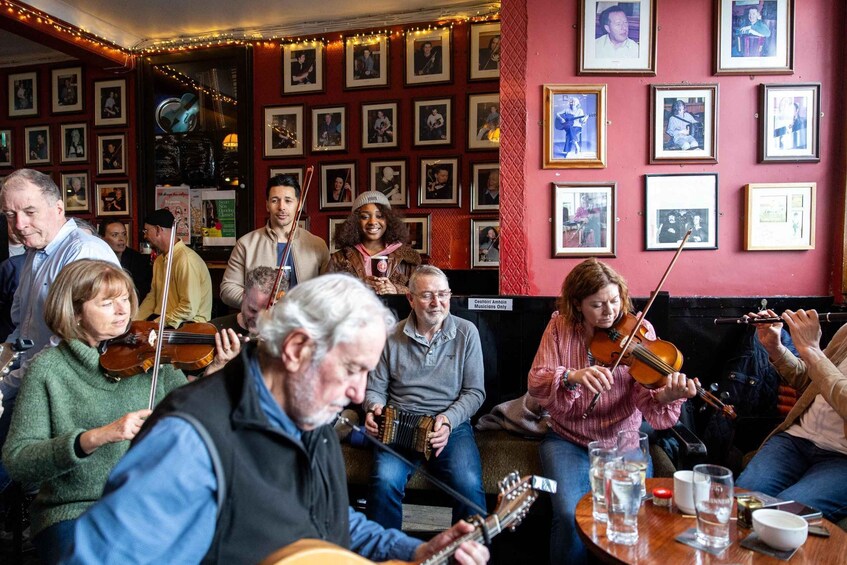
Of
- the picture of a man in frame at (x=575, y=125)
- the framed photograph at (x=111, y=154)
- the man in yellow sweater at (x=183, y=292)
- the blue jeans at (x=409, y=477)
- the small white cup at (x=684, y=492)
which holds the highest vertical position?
the framed photograph at (x=111, y=154)

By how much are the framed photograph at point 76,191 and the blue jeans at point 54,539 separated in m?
4.99

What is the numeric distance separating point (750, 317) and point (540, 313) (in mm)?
1036

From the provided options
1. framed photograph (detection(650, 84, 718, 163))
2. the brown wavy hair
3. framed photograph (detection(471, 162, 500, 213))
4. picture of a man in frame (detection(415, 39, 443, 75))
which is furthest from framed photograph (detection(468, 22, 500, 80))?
the brown wavy hair

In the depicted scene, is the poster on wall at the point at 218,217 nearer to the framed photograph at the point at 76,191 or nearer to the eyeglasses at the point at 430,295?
the framed photograph at the point at 76,191

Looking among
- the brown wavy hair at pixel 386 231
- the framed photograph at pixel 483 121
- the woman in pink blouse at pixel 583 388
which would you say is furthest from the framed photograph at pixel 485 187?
the woman in pink blouse at pixel 583 388

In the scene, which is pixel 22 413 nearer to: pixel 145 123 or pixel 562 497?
pixel 562 497

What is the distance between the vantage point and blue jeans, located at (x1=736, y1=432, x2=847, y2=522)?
210 cm

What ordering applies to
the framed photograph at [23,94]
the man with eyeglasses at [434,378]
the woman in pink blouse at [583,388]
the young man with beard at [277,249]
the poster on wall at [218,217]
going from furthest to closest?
the framed photograph at [23,94], the poster on wall at [218,217], the young man with beard at [277,249], the man with eyeglasses at [434,378], the woman in pink blouse at [583,388]

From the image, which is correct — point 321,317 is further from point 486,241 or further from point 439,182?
point 439,182

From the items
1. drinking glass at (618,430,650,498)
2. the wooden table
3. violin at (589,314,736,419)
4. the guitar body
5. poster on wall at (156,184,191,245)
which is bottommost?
the wooden table

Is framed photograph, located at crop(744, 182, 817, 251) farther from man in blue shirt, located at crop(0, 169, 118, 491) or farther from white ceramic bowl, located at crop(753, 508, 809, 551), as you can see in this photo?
man in blue shirt, located at crop(0, 169, 118, 491)

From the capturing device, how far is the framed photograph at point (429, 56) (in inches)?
195

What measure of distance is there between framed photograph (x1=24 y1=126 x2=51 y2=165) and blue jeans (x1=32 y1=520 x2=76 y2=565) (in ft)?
17.8

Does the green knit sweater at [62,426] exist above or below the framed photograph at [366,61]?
below
